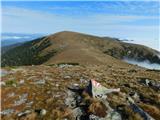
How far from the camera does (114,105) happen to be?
92.7ft

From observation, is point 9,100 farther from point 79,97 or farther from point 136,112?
point 136,112

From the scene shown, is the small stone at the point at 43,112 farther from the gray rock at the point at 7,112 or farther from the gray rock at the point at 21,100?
the gray rock at the point at 21,100

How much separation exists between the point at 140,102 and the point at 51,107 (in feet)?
29.7

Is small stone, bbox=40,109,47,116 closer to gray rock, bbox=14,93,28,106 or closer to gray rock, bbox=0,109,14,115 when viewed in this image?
gray rock, bbox=0,109,14,115

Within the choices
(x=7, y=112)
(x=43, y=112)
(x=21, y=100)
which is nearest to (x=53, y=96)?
(x=21, y=100)

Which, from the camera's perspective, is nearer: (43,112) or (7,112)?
(43,112)

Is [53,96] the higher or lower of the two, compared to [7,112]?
higher

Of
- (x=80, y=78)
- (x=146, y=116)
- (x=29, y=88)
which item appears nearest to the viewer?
(x=146, y=116)

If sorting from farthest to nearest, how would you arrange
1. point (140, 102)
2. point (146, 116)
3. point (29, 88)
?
point (29, 88) → point (140, 102) → point (146, 116)

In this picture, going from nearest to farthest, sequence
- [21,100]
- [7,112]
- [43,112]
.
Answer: [43,112] → [7,112] → [21,100]

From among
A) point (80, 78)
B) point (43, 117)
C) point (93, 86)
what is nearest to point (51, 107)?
point (43, 117)

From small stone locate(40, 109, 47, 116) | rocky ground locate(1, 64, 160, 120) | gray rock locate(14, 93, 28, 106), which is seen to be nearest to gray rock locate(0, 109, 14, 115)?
rocky ground locate(1, 64, 160, 120)

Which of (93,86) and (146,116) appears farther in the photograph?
(93,86)

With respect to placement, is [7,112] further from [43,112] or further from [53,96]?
[53,96]
